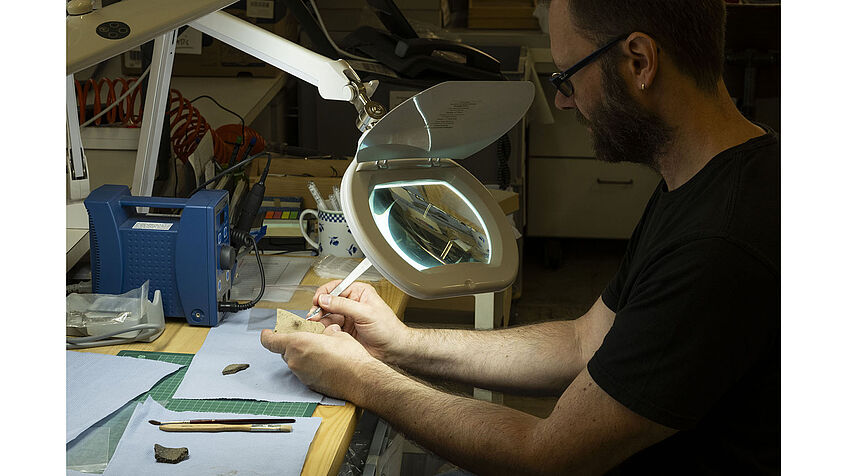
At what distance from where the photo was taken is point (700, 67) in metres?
1.07

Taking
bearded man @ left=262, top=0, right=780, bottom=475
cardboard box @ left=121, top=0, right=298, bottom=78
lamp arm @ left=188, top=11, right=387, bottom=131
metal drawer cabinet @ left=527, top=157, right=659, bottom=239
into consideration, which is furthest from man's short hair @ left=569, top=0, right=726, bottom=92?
metal drawer cabinet @ left=527, top=157, right=659, bottom=239

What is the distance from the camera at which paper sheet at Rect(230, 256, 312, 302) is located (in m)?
1.45

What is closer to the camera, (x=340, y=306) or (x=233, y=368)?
(x=233, y=368)

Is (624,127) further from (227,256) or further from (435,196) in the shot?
(227,256)

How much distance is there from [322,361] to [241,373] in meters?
0.12

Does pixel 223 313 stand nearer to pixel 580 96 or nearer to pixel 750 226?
pixel 580 96

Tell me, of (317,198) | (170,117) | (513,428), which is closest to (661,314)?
(513,428)

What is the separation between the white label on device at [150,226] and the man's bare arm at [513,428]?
16.0 inches

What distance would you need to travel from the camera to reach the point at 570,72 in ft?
3.78

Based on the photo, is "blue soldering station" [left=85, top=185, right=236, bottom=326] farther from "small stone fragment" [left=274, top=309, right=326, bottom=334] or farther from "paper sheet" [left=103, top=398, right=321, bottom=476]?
"paper sheet" [left=103, top=398, right=321, bottom=476]

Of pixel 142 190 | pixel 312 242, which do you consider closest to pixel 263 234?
pixel 312 242

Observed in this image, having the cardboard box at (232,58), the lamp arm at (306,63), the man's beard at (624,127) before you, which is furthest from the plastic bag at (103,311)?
the cardboard box at (232,58)

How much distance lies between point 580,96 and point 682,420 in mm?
467

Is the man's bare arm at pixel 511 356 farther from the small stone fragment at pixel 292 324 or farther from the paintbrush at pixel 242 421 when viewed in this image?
the paintbrush at pixel 242 421
